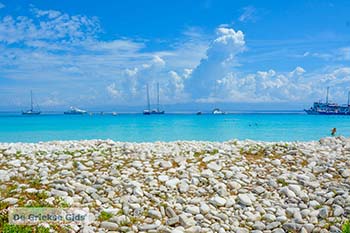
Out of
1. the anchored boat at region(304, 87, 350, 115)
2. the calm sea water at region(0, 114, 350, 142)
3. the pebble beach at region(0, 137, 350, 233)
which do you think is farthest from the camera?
the anchored boat at region(304, 87, 350, 115)

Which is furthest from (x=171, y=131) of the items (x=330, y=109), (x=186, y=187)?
(x=330, y=109)

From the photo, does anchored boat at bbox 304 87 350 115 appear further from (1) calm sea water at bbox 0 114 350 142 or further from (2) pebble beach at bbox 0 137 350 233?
(2) pebble beach at bbox 0 137 350 233

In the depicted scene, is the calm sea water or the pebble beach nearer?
the pebble beach

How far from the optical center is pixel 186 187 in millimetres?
6883

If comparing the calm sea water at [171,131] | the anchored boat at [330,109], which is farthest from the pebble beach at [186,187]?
the anchored boat at [330,109]

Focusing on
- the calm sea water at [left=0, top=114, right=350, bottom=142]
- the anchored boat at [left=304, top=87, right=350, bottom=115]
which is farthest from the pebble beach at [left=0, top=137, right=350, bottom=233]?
the anchored boat at [left=304, top=87, right=350, bottom=115]

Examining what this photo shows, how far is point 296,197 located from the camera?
22.0 ft

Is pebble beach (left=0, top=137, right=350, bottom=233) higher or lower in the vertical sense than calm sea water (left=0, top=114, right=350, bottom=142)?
higher

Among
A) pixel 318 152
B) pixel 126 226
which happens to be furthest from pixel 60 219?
pixel 318 152

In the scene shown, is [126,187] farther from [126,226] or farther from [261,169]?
[261,169]

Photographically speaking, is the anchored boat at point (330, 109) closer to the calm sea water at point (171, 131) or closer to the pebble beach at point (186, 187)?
the calm sea water at point (171, 131)

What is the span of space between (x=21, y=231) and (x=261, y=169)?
5243mm

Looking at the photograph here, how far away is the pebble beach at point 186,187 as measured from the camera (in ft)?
19.3

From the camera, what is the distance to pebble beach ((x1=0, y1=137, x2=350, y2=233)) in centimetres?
587
